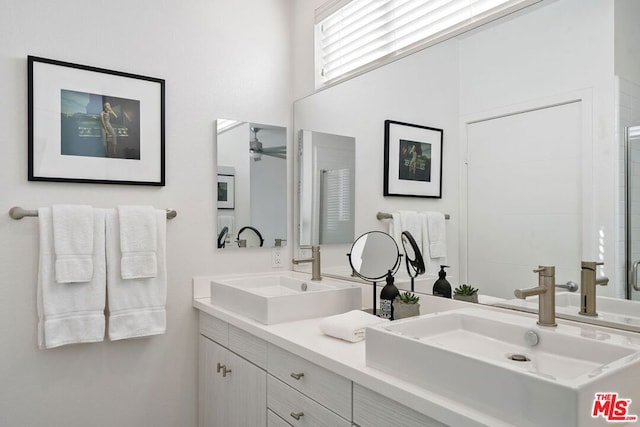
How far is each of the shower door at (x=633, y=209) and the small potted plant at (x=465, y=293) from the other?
19.2 inches

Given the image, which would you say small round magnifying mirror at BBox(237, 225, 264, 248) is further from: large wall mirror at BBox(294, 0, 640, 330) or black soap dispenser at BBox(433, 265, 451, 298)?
black soap dispenser at BBox(433, 265, 451, 298)

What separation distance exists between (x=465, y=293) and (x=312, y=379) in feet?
2.15

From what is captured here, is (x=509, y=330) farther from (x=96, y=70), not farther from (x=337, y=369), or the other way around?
(x=96, y=70)

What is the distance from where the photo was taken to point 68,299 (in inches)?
72.9

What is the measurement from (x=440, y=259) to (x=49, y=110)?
5.73 feet

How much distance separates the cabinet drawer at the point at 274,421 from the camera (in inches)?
61.5

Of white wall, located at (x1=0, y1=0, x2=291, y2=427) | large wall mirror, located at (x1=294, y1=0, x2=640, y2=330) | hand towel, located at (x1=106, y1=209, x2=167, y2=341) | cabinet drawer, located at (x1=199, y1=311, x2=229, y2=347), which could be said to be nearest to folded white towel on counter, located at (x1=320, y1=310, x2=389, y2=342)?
large wall mirror, located at (x1=294, y1=0, x2=640, y2=330)

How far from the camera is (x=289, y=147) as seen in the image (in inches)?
103

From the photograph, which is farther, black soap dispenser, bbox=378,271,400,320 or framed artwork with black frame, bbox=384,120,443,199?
framed artwork with black frame, bbox=384,120,443,199

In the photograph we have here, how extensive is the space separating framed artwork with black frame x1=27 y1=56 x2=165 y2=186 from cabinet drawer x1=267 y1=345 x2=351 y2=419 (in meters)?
1.08

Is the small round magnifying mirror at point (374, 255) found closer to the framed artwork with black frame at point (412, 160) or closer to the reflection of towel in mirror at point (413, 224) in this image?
the reflection of towel in mirror at point (413, 224)

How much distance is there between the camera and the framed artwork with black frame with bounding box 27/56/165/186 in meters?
1.88

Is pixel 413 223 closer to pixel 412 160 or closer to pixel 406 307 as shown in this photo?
pixel 412 160

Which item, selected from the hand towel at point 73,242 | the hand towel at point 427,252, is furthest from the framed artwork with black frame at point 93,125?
the hand towel at point 427,252
